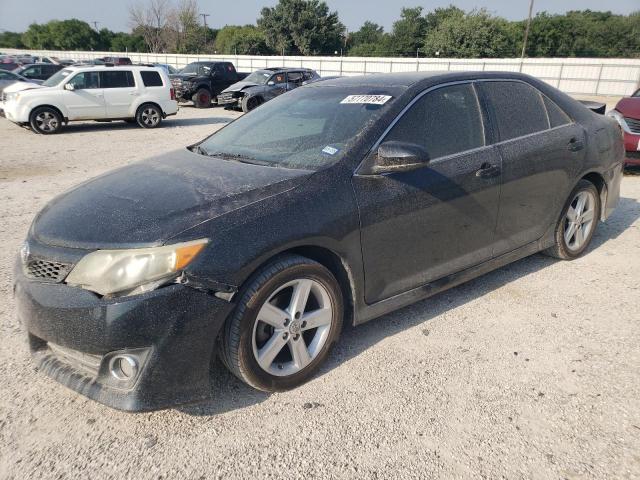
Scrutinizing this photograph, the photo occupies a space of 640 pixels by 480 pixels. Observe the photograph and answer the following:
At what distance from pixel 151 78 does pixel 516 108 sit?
43.7 ft

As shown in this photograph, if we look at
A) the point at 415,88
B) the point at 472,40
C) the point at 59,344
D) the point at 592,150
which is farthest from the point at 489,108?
the point at 472,40

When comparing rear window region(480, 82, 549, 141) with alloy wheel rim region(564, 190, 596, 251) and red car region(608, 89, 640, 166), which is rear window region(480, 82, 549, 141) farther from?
red car region(608, 89, 640, 166)

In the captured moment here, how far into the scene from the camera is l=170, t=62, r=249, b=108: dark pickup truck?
20.7m

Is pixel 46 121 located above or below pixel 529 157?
below

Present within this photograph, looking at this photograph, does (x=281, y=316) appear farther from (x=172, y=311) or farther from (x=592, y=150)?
(x=592, y=150)

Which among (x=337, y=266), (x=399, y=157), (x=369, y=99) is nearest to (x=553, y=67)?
(x=369, y=99)

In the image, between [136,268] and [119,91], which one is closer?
[136,268]

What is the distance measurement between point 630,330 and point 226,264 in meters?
2.80

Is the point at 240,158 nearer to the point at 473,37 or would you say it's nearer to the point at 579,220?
the point at 579,220

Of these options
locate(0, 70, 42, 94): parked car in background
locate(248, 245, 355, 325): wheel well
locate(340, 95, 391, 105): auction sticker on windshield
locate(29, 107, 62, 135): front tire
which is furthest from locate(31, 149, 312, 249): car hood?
locate(0, 70, 42, 94): parked car in background

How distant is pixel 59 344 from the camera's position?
2.38 metres

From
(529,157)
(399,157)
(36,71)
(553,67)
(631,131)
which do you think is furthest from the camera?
(553,67)

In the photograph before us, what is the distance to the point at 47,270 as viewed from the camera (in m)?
2.50

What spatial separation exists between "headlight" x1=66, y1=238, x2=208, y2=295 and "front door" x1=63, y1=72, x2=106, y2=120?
13.2 m
